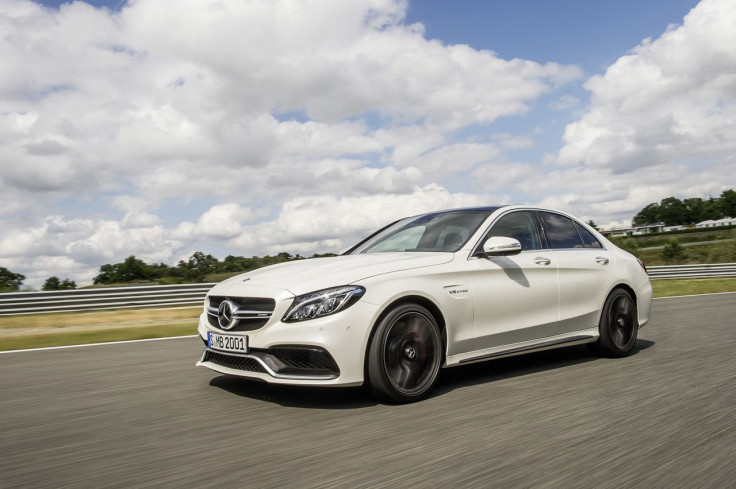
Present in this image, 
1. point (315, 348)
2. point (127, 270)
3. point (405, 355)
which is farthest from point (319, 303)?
point (127, 270)

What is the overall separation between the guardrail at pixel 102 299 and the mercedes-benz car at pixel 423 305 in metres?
11.7

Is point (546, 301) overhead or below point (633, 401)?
overhead

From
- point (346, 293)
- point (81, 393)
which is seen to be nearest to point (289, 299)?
point (346, 293)

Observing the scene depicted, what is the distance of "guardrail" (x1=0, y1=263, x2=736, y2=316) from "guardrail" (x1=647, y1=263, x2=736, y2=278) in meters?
22.0

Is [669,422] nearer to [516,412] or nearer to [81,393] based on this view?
[516,412]

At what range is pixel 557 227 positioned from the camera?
642 cm

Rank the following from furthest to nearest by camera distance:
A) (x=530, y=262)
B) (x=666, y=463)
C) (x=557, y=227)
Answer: (x=557, y=227), (x=530, y=262), (x=666, y=463)

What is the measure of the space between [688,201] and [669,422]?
6880 inches

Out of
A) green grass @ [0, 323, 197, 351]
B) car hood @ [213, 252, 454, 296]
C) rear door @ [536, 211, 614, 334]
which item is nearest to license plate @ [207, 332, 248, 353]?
car hood @ [213, 252, 454, 296]

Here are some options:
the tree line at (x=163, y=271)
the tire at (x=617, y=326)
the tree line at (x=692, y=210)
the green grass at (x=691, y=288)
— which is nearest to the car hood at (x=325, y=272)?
the tire at (x=617, y=326)

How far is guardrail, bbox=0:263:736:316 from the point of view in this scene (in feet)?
49.1

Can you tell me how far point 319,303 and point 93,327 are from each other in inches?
380

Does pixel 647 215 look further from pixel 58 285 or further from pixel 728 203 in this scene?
pixel 58 285

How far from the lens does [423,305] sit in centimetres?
482
